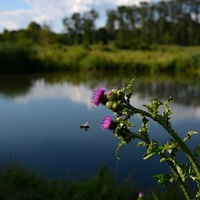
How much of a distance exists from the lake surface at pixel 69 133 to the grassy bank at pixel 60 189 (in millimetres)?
474

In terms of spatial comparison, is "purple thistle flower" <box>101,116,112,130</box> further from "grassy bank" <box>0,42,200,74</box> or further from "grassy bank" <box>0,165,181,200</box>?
"grassy bank" <box>0,42,200,74</box>

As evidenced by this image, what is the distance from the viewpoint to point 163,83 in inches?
533

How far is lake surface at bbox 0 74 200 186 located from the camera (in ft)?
14.5

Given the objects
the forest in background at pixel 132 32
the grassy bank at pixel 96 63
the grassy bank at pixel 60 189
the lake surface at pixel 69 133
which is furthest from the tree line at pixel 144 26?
the grassy bank at pixel 60 189

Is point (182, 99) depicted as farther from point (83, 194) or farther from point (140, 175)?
point (83, 194)

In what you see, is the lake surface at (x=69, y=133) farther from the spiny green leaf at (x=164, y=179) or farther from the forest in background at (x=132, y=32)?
the forest in background at (x=132, y=32)

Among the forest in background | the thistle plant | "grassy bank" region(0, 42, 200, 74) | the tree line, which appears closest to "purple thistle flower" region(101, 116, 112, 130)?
the thistle plant

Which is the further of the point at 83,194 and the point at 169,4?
the point at 169,4

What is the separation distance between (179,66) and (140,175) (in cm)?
1469

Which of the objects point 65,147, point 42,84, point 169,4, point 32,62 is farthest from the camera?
point 169,4

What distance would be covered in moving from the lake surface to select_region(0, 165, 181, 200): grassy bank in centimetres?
47

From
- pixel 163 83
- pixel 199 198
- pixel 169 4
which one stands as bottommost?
pixel 163 83

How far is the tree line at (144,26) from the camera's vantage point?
35.3 metres

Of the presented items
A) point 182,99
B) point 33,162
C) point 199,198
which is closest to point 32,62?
point 182,99
